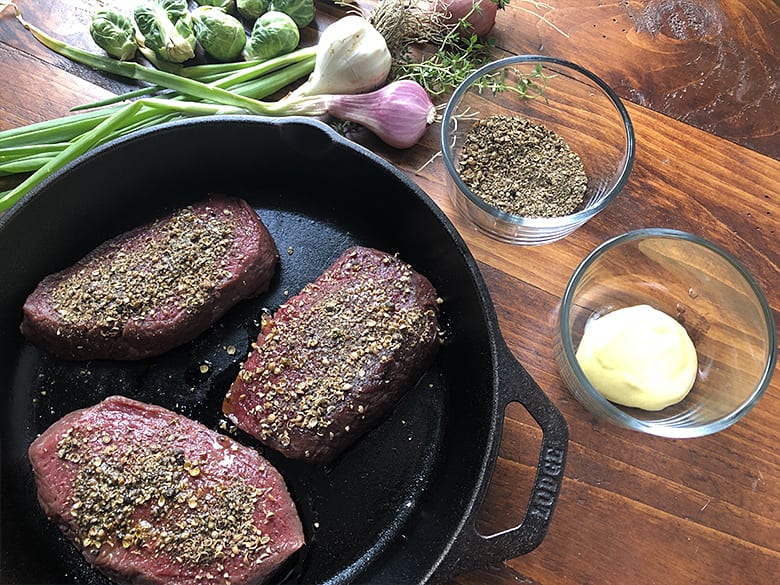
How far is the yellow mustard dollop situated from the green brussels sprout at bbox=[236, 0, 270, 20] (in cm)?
153

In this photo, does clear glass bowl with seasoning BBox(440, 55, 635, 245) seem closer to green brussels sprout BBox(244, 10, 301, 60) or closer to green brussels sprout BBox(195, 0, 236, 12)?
green brussels sprout BBox(244, 10, 301, 60)

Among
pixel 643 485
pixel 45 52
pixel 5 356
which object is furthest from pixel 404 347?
pixel 45 52

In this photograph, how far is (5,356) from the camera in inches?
84.3

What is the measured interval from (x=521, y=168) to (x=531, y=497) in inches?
40.0

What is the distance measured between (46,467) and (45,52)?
1.36 metres

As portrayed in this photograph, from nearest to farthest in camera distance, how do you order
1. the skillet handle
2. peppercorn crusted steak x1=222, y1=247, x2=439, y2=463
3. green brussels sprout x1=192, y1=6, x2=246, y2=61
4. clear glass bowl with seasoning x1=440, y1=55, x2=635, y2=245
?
the skillet handle < peppercorn crusted steak x1=222, y1=247, x2=439, y2=463 < clear glass bowl with seasoning x1=440, y1=55, x2=635, y2=245 < green brussels sprout x1=192, y1=6, x2=246, y2=61

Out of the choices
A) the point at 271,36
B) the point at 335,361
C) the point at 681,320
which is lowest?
the point at 681,320

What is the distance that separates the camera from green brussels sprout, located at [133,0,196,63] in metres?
2.30

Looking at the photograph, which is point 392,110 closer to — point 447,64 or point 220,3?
point 447,64

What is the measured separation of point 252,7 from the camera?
238cm

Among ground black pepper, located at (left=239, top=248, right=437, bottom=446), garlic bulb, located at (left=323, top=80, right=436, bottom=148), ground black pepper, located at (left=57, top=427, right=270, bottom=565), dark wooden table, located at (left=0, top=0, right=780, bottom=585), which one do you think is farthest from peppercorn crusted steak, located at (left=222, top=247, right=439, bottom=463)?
garlic bulb, located at (left=323, top=80, right=436, bottom=148)

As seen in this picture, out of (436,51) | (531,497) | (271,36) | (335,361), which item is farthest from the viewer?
(436,51)

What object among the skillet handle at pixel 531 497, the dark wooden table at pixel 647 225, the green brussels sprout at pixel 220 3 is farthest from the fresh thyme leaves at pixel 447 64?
the skillet handle at pixel 531 497

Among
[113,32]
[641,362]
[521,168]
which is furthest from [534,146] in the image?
[113,32]
